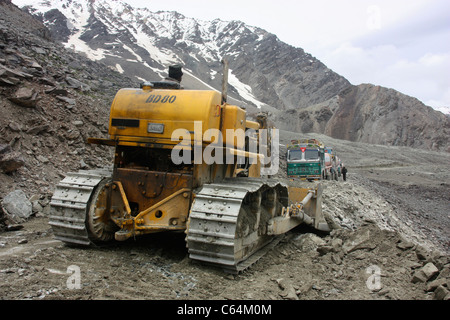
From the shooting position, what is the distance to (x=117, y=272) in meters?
4.92

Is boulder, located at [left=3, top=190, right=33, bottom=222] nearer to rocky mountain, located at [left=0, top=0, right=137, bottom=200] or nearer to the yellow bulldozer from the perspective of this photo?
rocky mountain, located at [left=0, top=0, right=137, bottom=200]

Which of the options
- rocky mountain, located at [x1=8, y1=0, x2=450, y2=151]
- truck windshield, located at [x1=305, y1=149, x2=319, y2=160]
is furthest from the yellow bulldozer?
rocky mountain, located at [x1=8, y1=0, x2=450, y2=151]

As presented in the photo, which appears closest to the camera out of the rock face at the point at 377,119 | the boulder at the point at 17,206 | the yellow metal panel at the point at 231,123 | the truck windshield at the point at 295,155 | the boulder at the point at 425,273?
the boulder at the point at 425,273

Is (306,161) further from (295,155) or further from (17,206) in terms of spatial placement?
(17,206)

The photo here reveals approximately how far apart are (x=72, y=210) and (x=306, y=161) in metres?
17.0

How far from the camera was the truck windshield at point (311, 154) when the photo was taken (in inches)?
843

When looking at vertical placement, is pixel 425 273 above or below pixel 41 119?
below

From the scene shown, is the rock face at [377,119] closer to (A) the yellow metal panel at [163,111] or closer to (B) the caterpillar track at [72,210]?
(A) the yellow metal panel at [163,111]

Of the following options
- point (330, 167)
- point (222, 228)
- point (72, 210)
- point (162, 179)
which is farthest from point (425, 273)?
point (330, 167)

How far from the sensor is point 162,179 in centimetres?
569

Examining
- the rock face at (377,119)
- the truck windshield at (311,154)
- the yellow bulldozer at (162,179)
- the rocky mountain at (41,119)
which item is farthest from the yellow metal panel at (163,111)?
the rock face at (377,119)

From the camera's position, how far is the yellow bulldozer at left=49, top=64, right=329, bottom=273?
541 centimetres

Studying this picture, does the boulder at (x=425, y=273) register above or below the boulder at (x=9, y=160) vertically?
below
